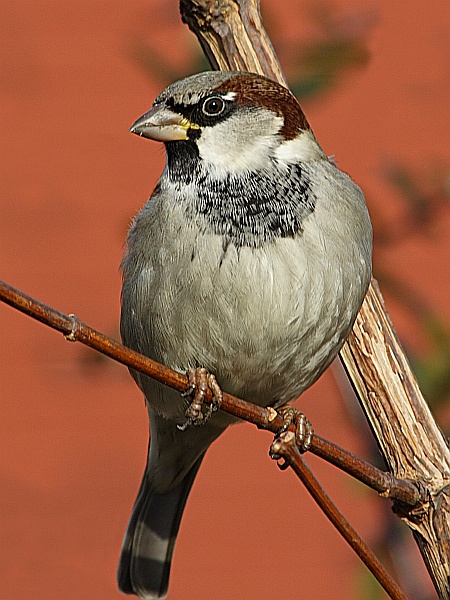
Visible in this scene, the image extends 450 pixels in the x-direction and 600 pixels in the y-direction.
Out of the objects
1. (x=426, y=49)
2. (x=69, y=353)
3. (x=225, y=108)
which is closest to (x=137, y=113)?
(x=426, y=49)

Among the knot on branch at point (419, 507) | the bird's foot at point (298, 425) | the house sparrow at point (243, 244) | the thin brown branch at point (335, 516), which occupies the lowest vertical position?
the thin brown branch at point (335, 516)

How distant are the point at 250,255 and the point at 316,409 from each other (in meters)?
2.94

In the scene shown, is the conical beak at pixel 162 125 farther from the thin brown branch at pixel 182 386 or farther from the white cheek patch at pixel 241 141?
the thin brown branch at pixel 182 386

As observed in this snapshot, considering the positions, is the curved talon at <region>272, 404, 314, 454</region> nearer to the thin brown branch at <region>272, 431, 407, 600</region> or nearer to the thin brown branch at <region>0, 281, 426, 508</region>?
the thin brown branch at <region>0, 281, 426, 508</region>

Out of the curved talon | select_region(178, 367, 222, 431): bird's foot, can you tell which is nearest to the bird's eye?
select_region(178, 367, 222, 431): bird's foot

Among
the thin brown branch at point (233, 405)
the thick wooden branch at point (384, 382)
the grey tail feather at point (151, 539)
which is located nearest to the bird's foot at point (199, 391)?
the thin brown branch at point (233, 405)

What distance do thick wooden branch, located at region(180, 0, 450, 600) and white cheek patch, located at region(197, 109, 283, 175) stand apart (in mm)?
107

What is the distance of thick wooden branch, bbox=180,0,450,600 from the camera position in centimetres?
167

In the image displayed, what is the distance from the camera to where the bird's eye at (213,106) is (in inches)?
72.8

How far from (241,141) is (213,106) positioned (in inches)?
3.1

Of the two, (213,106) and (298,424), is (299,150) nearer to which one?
(213,106)

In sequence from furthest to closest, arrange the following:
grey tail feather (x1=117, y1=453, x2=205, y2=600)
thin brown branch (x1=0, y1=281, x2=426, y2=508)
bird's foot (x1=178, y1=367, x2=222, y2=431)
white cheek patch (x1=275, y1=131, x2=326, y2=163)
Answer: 1. grey tail feather (x1=117, y1=453, x2=205, y2=600)
2. white cheek patch (x1=275, y1=131, x2=326, y2=163)
3. bird's foot (x1=178, y1=367, x2=222, y2=431)
4. thin brown branch (x1=0, y1=281, x2=426, y2=508)

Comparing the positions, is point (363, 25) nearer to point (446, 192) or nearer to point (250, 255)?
point (446, 192)

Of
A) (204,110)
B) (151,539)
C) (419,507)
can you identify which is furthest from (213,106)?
(151,539)
